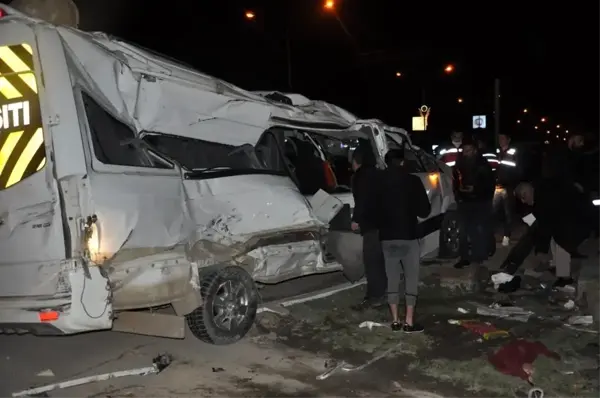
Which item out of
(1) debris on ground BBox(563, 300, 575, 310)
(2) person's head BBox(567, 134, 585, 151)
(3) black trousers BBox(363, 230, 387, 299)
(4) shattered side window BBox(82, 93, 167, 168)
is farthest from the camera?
(2) person's head BBox(567, 134, 585, 151)

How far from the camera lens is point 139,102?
5320mm

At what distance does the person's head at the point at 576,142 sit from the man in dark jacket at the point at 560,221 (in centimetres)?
95

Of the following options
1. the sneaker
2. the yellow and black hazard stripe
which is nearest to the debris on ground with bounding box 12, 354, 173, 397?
the yellow and black hazard stripe

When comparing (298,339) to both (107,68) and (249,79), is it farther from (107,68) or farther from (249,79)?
(249,79)

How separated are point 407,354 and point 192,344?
1.95m

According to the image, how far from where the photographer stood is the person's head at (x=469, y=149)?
9.23 metres

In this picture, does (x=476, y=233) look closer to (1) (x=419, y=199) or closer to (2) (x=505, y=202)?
(2) (x=505, y=202)

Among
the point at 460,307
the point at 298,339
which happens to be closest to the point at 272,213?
the point at 298,339

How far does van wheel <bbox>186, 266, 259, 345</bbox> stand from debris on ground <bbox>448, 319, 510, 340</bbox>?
2060 millimetres

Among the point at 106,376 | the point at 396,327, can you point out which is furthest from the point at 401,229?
the point at 106,376

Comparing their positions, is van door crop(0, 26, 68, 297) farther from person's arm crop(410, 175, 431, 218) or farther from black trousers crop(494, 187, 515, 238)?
black trousers crop(494, 187, 515, 238)

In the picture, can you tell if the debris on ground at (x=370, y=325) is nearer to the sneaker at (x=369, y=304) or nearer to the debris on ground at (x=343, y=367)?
the sneaker at (x=369, y=304)

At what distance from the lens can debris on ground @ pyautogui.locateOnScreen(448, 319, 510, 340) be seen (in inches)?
242

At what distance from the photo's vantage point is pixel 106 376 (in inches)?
201
